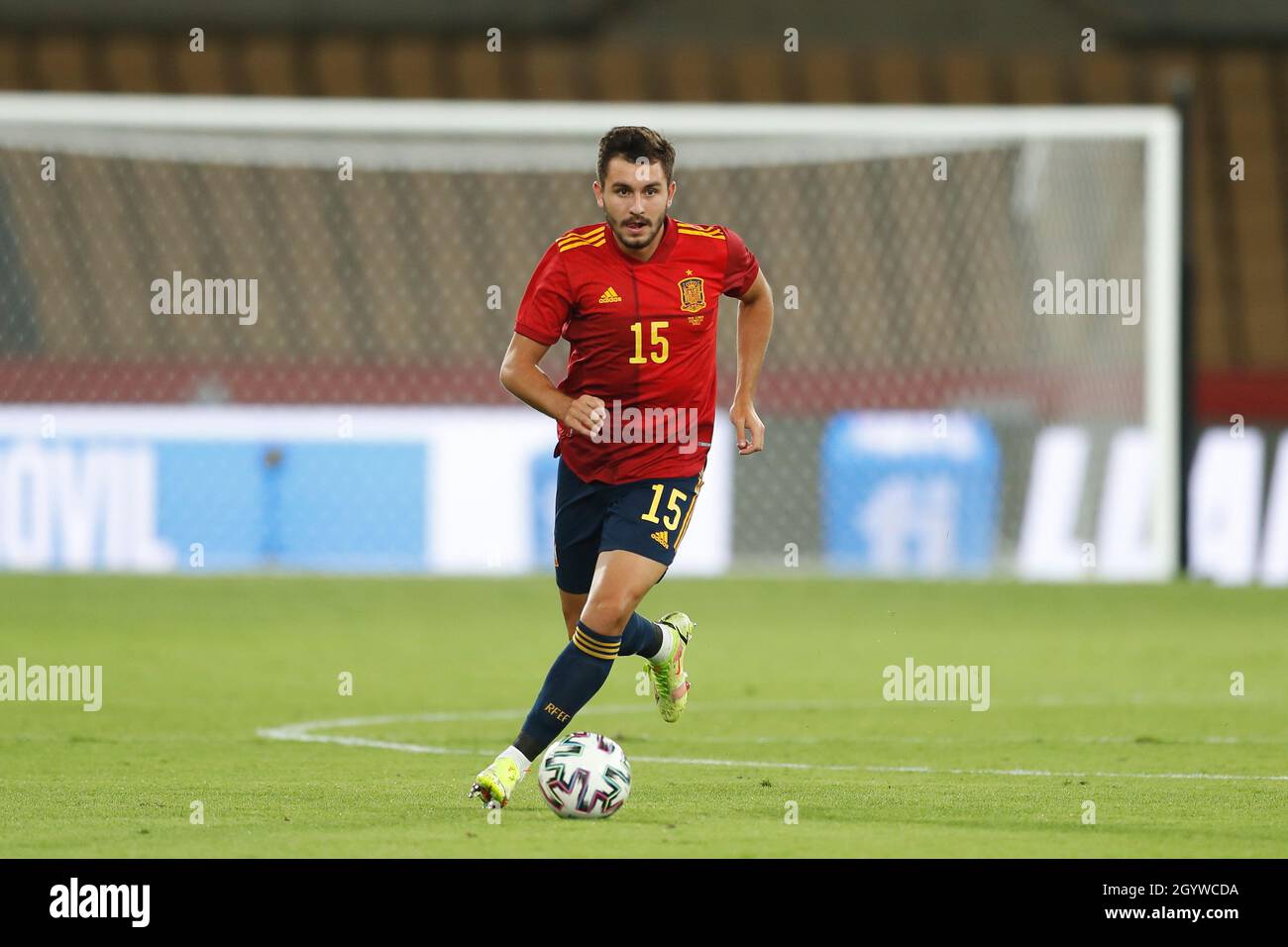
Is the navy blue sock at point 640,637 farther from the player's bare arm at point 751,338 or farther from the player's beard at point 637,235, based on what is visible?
the player's beard at point 637,235

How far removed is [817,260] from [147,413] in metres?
6.48

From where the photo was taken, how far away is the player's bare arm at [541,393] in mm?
7199

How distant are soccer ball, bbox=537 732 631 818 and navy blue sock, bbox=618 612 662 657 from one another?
0.91 metres

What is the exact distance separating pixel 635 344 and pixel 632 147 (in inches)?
28.7

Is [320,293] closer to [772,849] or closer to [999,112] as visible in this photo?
[999,112]

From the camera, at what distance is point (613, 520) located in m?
7.58

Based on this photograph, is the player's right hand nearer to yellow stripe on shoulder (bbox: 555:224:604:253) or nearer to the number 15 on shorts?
the number 15 on shorts

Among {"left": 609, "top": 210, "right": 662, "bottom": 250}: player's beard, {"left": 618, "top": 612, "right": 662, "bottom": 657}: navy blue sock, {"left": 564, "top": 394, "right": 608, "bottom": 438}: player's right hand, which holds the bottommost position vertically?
{"left": 618, "top": 612, "right": 662, "bottom": 657}: navy blue sock

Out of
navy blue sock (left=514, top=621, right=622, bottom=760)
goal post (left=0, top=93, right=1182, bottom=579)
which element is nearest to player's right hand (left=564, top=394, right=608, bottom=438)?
navy blue sock (left=514, top=621, right=622, bottom=760)

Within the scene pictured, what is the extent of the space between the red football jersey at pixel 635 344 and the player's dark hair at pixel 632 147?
362mm

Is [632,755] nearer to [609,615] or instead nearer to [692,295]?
[609,615]

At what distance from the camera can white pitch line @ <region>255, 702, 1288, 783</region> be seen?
8.30 metres

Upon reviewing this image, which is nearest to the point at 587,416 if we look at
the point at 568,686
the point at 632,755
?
the point at 568,686

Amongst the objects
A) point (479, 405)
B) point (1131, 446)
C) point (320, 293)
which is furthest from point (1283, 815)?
point (320, 293)
